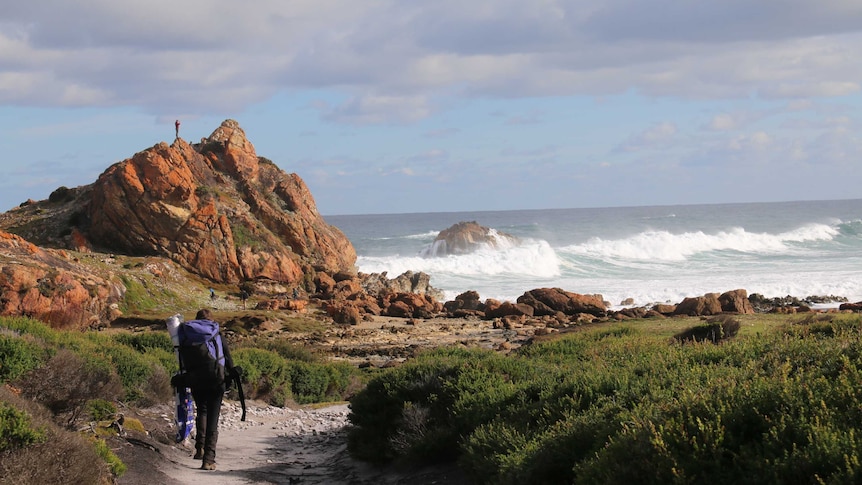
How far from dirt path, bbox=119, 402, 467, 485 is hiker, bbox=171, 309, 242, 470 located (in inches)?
20.6

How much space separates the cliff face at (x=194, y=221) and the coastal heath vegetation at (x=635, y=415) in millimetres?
27627

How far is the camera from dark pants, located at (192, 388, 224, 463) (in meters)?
9.05

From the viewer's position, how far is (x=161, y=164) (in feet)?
122

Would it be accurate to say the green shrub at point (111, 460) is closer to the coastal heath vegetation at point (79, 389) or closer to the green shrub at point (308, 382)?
the coastal heath vegetation at point (79, 389)

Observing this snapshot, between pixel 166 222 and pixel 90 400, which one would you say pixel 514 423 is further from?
pixel 166 222

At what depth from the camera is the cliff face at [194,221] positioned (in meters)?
36.4

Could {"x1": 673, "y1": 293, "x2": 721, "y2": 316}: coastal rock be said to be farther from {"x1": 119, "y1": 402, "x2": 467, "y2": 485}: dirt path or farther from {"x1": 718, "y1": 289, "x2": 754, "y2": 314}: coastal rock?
{"x1": 119, "y1": 402, "x2": 467, "y2": 485}: dirt path

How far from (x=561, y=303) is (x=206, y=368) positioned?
29.9 metres

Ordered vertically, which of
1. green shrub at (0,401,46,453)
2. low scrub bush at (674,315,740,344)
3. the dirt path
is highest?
green shrub at (0,401,46,453)

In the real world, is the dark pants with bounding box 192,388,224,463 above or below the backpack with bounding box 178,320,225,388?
below

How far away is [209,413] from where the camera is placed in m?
9.08

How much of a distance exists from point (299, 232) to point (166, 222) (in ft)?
25.6

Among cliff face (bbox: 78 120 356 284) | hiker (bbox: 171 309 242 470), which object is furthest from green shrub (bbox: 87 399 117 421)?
→ cliff face (bbox: 78 120 356 284)

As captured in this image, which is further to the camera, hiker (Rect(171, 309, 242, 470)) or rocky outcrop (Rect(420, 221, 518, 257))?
rocky outcrop (Rect(420, 221, 518, 257))
